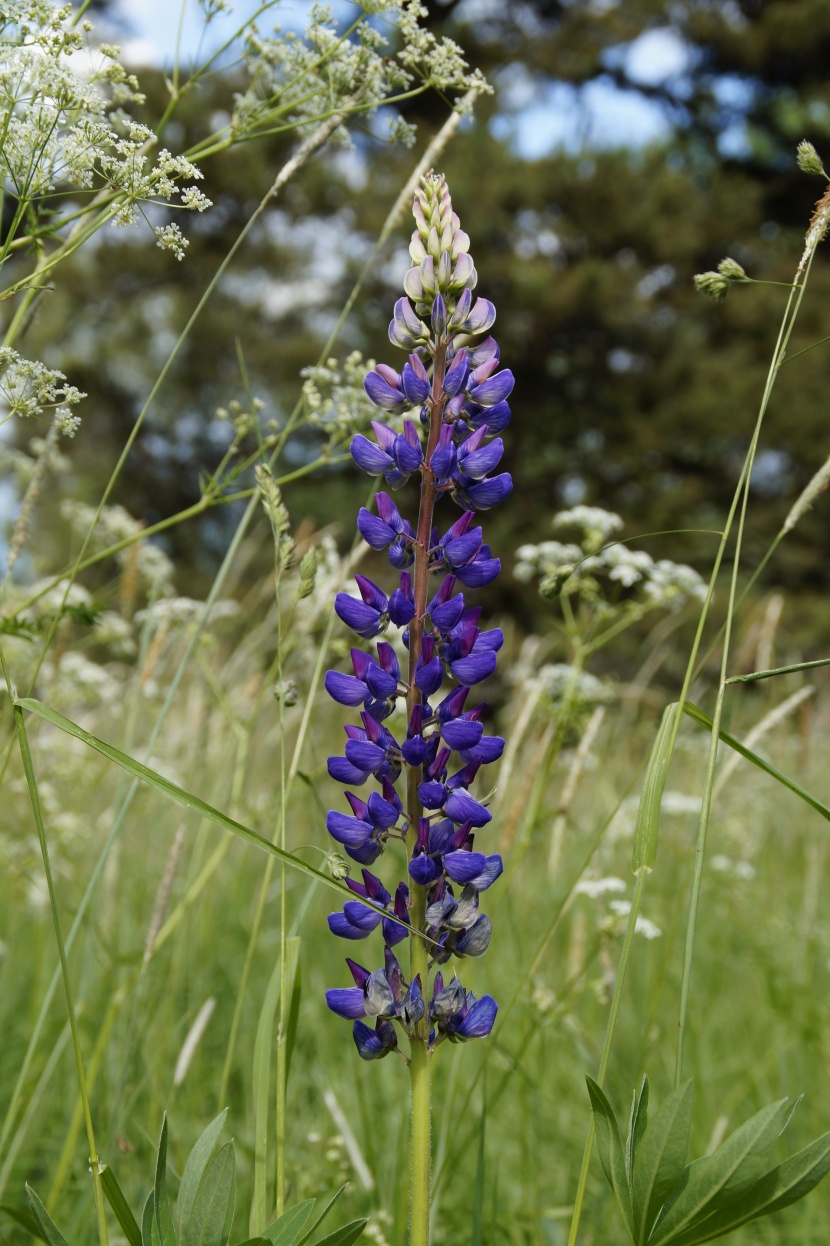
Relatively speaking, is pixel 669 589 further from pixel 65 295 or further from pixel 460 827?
pixel 65 295

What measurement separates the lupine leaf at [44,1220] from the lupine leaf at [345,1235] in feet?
0.80

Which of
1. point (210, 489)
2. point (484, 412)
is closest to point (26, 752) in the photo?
point (484, 412)

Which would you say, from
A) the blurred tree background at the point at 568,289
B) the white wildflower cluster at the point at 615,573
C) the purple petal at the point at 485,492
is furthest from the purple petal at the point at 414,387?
the blurred tree background at the point at 568,289

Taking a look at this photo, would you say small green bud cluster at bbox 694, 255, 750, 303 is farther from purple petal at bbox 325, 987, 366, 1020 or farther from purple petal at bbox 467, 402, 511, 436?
purple petal at bbox 325, 987, 366, 1020

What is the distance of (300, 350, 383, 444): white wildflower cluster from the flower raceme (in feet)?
2.02

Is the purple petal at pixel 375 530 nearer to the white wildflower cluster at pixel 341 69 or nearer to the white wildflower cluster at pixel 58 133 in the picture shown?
the white wildflower cluster at pixel 58 133

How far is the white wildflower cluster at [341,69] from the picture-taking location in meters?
1.70

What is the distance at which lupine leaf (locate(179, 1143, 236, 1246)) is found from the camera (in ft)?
3.38

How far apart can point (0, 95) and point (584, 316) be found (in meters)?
16.7

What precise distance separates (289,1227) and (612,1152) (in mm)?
318

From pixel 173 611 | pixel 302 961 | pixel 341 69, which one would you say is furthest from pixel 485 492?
pixel 302 961

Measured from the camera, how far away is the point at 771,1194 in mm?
1027

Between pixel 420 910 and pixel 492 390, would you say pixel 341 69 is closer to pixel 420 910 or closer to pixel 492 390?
pixel 492 390

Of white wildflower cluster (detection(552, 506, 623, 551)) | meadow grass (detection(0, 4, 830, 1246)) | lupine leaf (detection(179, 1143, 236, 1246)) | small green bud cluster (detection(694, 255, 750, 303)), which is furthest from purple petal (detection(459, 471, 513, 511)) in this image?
white wildflower cluster (detection(552, 506, 623, 551))
